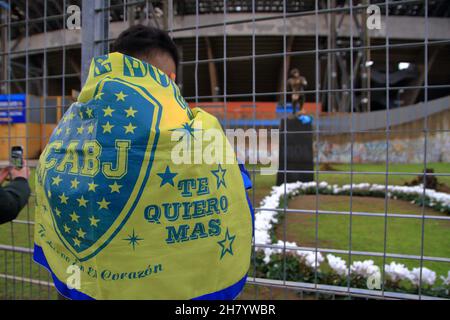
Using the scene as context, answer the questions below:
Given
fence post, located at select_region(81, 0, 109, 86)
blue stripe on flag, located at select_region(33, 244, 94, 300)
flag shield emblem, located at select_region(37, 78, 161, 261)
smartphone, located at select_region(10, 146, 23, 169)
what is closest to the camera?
flag shield emblem, located at select_region(37, 78, 161, 261)

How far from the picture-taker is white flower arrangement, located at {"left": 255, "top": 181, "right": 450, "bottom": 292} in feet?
8.76

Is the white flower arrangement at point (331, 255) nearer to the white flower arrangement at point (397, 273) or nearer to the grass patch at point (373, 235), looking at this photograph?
the white flower arrangement at point (397, 273)

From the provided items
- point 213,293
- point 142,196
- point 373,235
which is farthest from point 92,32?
point 373,235

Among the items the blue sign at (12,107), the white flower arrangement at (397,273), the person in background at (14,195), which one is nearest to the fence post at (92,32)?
the person in background at (14,195)

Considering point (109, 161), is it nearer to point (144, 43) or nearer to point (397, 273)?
point (144, 43)

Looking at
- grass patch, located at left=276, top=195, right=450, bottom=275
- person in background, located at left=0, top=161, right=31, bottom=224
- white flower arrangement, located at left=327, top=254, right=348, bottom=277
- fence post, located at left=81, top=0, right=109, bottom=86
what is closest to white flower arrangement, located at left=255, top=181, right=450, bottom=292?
white flower arrangement, located at left=327, top=254, right=348, bottom=277

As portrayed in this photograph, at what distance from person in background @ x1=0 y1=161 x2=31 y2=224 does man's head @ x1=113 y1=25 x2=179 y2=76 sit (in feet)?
2.22

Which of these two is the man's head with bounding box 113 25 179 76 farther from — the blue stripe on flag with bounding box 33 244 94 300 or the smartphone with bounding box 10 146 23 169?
the smartphone with bounding box 10 146 23 169

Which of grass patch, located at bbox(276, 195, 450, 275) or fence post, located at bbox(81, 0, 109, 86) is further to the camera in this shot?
grass patch, located at bbox(276, 195, 450, 275)

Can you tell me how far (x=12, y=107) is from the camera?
2.64m

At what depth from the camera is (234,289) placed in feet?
3.58

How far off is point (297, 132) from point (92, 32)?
1.20 metres

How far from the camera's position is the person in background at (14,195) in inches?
50.9

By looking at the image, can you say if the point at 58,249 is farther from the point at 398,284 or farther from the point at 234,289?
the point at 398,284
